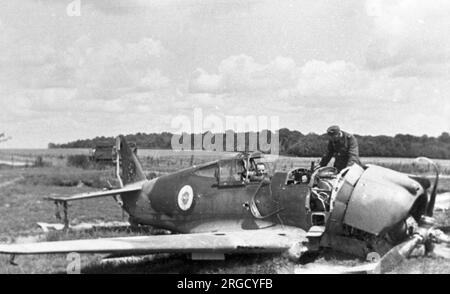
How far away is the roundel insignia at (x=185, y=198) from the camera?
34.5ft

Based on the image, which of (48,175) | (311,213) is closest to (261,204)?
(311,213)

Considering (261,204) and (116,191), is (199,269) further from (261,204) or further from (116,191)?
(116,191)

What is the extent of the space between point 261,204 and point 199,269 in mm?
1695

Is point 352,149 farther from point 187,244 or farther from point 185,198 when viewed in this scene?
point 187,244

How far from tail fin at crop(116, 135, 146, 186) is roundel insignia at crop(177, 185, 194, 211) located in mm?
2733

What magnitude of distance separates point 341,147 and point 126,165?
232 inches

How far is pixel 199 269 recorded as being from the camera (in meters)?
8.73

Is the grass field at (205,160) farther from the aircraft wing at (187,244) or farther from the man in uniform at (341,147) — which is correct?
the aircraft wing at (187,244)

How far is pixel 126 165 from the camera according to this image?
13.3 meters

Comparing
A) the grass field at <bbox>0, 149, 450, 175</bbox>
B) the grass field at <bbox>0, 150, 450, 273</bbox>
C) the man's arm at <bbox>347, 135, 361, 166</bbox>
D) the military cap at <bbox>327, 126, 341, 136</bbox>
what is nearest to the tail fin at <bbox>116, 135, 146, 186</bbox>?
the grass field at <bbox>0, 150, 450, 273</bbox>

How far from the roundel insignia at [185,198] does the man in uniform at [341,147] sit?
292 cm

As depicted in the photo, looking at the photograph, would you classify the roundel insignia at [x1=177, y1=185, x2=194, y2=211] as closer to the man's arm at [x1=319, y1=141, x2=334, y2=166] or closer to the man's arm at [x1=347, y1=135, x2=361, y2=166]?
the man's arm at [x1=319, y1=141, x2=334, y2=166]

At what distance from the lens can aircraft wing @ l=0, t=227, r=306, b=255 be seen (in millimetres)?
7371

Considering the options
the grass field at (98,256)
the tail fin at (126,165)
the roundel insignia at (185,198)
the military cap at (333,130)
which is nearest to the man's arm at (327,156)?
the military cap at (333,130)
